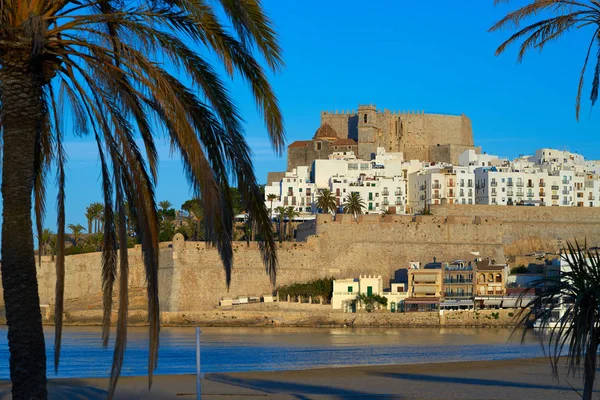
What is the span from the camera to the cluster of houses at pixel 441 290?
42188mm

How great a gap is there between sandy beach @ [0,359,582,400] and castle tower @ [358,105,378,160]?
47.9 m

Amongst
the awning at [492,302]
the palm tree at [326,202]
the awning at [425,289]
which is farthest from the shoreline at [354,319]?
the palm tree at [326,202]

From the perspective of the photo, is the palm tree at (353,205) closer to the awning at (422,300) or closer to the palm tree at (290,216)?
the palm tree at (290,216)

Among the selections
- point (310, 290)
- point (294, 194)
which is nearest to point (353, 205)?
point (294, 194)

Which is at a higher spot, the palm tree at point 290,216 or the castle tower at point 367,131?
the castle tower at point 367,131

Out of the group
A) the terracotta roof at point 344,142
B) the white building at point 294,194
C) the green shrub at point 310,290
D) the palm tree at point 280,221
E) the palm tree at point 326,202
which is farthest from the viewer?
the terracotta roof at point 344,142

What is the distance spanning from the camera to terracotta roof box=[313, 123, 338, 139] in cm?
6706

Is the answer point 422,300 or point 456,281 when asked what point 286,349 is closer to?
point 422,300

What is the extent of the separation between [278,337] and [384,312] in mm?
7333

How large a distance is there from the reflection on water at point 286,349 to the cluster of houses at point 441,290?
1.87 m

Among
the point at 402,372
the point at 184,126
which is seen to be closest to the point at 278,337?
the point at 402,372

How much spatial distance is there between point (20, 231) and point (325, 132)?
6189 cm

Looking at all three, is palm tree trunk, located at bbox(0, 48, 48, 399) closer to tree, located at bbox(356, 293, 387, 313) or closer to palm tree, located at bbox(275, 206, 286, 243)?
tree, located at bbox(356, 293, 387, 313)

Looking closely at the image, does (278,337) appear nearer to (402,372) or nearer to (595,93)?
(402,372)
